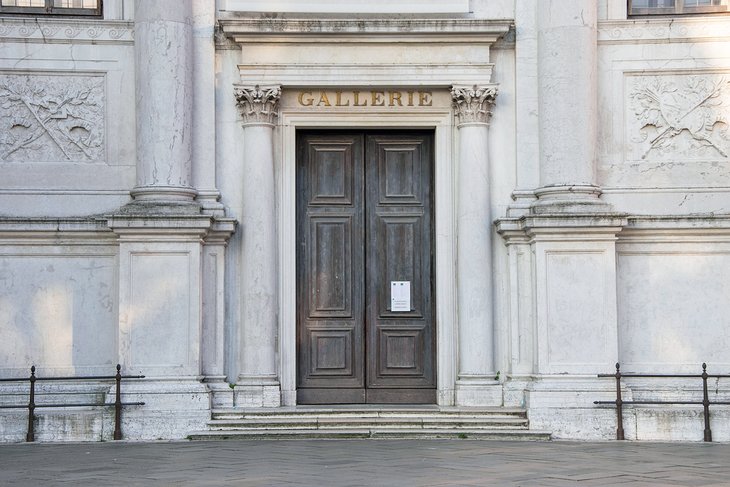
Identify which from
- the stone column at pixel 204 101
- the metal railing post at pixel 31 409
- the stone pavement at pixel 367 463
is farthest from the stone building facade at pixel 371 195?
the stone pavement at pixel 367 463

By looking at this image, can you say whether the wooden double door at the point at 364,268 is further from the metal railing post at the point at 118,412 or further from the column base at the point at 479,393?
the metal railing post at the point at 118,412

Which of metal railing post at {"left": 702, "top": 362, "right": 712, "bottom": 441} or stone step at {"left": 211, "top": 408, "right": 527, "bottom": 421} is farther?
stone step at {"left": 211, "top": 408, "right": 527, "bottom": 421}

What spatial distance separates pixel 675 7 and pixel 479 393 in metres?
6.24

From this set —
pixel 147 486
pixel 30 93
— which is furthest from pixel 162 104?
pixel 147 486

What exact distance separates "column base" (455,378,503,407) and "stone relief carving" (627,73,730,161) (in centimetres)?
382

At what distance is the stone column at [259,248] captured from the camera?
58.5 ft

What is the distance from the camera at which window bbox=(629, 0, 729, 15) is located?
60.4 feet

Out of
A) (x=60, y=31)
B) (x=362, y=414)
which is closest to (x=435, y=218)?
(x=362, y=414)

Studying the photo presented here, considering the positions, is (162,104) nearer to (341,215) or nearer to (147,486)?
Answer: (341,215)

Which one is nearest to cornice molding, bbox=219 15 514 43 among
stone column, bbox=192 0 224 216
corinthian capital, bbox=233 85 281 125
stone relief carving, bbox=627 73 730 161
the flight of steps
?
stone column, bbox=192 0 224 216

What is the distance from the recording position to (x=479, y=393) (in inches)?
699

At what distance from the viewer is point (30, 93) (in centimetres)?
1806

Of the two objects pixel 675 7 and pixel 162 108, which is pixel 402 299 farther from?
pixel 675 7

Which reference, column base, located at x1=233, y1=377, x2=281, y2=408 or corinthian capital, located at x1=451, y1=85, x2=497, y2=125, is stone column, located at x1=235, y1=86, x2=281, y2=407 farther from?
corinthian capital, located at x1=451, y1=85, x2=497, y2=125
